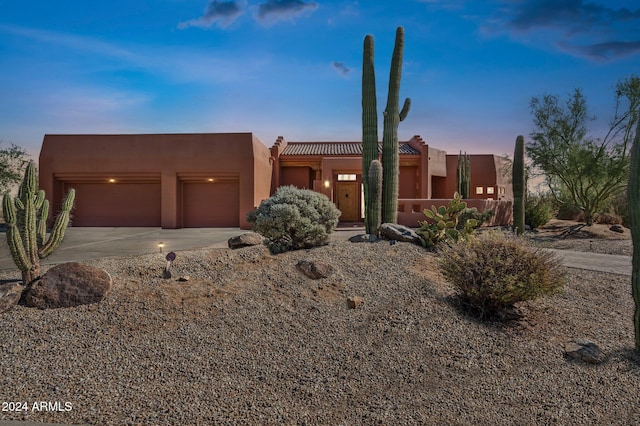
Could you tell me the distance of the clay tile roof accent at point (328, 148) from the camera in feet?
76.3

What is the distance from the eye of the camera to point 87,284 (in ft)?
16.9

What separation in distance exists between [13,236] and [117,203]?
14909 millimetres

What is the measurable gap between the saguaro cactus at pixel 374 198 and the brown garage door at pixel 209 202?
34.1ft

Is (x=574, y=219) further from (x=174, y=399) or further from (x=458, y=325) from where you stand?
(x=174, y=399)

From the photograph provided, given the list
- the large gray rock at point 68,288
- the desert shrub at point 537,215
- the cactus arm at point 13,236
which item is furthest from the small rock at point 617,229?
the cactus arm at point 13,236

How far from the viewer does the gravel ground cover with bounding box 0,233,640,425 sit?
133 inches

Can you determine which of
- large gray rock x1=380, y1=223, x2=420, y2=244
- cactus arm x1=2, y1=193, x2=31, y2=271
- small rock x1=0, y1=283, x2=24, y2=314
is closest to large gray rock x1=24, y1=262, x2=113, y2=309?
small rock x1=0, y1=283, x2=24, y2=314

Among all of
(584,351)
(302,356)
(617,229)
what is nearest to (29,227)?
(302,356)

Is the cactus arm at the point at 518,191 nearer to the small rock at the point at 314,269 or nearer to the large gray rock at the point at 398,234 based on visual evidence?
the large gray rock at the point at 398,234

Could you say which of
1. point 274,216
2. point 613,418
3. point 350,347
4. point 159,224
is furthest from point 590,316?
point 159,224

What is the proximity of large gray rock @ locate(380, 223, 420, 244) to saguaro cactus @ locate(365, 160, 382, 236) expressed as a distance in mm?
558

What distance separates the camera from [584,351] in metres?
4.39

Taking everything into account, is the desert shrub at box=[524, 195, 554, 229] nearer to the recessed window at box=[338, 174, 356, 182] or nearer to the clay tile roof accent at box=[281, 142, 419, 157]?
the clay tile roof accent at box=[281, 142, 419, 157]

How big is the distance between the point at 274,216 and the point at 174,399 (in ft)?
14.8
